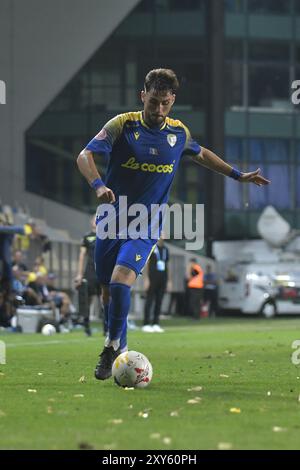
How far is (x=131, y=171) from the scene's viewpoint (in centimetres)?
1092

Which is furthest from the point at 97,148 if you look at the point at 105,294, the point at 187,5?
the point at 187,5

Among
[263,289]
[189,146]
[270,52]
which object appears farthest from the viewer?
[270,52]

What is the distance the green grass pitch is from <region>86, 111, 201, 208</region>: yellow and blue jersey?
5.14 ft

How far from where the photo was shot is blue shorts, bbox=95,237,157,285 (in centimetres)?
1080

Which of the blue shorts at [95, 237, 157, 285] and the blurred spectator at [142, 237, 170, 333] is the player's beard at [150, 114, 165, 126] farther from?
the blurred spectator at [142, 237, 170, 333]

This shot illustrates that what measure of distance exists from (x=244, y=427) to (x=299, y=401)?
5.76 ft

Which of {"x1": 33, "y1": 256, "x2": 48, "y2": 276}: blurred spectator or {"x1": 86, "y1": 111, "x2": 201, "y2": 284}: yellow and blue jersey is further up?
{"x1": 86, "y1": 111, "x2": 201, "y2": 284}: yellow and blue jersey

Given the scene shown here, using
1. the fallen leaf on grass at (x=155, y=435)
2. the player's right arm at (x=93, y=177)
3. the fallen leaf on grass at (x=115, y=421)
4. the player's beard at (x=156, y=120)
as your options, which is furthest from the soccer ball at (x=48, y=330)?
the fallen leaf on grass at (x=155, y=435)

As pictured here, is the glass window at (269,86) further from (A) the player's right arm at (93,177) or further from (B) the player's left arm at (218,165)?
(A) the player's right arm at (93,177)

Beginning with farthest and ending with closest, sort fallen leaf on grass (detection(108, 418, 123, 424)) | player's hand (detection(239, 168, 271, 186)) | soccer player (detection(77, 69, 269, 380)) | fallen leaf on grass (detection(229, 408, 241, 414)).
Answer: player's hand (detection(239, 168, 271, 186)), soccer player (detection(77, 69, 269, 380)), fallen leaf on grass (detection(229, 408, 241, 414)), fallen leaf on grass (detection(108, 418, 123, 424))

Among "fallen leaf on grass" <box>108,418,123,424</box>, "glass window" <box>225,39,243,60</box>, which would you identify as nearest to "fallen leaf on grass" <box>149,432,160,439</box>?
"fallen leaf on grass" <box>108,418,123,424</box>

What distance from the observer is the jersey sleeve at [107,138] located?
1076 cm

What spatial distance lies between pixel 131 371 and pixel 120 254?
1.06m

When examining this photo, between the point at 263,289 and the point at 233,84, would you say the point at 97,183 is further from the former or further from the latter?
the point at 233,84
